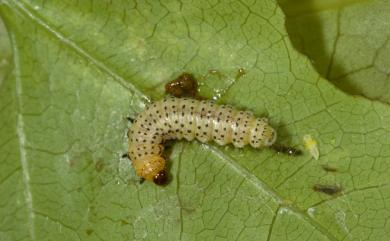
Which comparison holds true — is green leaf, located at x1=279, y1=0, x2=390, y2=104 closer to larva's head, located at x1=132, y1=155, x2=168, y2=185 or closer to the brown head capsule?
the brown head capsule

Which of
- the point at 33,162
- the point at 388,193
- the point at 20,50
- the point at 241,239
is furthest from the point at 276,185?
the point at 20,50

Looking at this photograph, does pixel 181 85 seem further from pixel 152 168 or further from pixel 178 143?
pixel 152 168

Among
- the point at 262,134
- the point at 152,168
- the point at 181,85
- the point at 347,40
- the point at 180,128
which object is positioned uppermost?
the point at 347,40

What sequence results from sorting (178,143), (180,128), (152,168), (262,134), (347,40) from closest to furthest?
(262,134), (152,168), (180,128), (178,143), (347,40)

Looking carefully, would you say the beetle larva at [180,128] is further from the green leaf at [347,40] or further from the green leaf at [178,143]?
the green leaf at [347,40]

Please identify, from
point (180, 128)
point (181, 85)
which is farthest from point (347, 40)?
point (180, 128)

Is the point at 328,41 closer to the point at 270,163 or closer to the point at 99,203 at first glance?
the point at 270,163

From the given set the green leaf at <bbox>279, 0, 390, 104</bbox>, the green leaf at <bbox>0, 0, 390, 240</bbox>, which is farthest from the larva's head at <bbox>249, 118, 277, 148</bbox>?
the green leaf at <bbox>279, 0, 390, 104</bbox>
